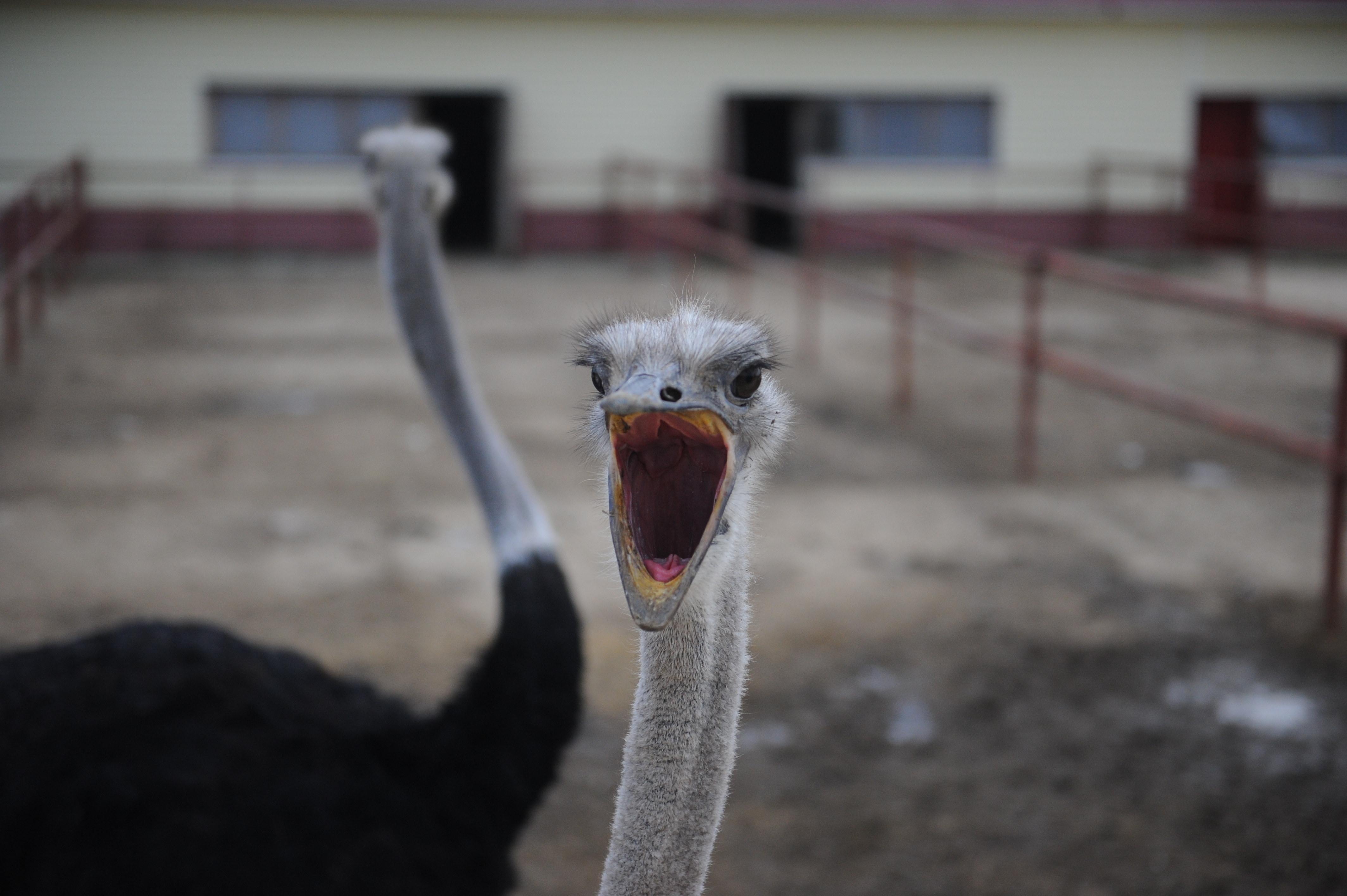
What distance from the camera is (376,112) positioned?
1506cm

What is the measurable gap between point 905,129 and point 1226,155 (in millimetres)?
4159

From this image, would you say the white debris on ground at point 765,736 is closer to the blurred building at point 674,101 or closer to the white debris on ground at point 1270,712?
the white debris on ground at point 1270,712

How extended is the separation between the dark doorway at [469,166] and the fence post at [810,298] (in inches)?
296

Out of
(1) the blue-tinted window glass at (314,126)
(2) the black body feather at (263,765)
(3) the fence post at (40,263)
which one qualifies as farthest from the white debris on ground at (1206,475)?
(1) the blue-tinted window glass at (314,126)

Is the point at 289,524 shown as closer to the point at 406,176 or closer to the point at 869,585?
the point at 869,585

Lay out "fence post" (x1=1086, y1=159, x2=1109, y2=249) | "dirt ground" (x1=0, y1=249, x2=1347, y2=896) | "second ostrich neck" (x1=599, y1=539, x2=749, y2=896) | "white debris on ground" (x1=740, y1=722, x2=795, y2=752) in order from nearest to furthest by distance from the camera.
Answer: "second ostrich neck" (x1=599, y1=539, x2=749, y2=896) < "dirt ground" (x1=0, y1=249, x2=1347, y2=896) < "white debris on ground" (x1=740, y1=722, x2=795, y2=752) < "fence post" (x1=1086, y1=159, x2=1109, y2=249)

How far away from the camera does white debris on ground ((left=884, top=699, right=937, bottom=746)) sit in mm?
3713

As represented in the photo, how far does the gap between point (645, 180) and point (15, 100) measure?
6711 mm

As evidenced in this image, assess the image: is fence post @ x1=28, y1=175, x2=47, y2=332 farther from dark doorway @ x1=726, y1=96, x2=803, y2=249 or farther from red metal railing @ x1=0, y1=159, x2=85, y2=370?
dark doorway @ x1=726, y1=96, x2=803, y2=249

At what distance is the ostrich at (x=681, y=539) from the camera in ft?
3.63

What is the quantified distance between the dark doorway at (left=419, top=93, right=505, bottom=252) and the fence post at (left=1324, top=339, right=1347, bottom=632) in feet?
43.4

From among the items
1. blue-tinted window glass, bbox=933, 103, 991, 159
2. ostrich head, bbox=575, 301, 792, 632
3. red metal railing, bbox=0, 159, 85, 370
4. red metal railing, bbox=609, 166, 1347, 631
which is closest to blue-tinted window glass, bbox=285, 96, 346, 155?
red metal railing, bbox=0, 159, 85, 370

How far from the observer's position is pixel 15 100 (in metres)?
14.0

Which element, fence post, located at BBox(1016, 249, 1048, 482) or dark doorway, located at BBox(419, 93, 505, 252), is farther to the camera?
dark doorway, located at BBox(419, 93, 505, 252)
